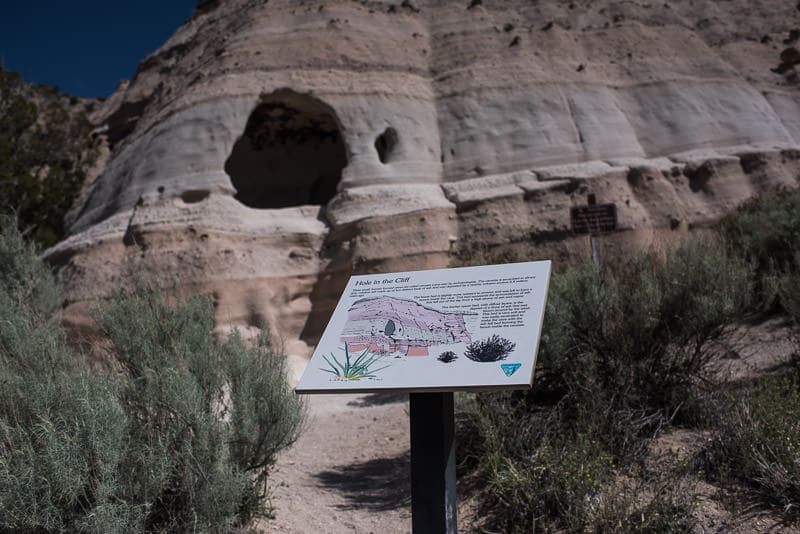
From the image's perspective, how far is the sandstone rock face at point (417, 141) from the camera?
11.7 meters

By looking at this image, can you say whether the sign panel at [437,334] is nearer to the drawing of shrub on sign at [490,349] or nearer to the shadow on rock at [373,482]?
the drawing of shrub on sign at [490,349]

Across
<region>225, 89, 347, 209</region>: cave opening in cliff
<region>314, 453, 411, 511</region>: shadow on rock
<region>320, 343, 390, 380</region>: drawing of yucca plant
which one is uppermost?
<region>320, 343, 390, 380</region>: drawing of yucca plant

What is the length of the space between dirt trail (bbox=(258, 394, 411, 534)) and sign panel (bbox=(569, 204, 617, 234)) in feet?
15.3

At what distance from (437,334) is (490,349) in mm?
342

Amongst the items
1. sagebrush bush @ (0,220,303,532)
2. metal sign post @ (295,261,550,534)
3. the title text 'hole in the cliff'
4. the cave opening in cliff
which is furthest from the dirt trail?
the cave opening in cliff

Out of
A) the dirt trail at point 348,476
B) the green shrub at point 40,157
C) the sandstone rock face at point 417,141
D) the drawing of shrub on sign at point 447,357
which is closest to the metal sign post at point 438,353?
the drawing of shrub on sign at point 447,357

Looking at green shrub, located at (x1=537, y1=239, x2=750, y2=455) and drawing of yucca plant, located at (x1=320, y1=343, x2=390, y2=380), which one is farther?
green shrub, located at (x1=537, y1=239, x2=750, y2=455)

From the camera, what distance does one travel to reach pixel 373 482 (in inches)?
228

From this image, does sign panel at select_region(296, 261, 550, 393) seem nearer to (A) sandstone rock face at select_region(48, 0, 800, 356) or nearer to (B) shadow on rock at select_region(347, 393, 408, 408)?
(B) shadow on rock at select_region(347, 393, 408, 408)

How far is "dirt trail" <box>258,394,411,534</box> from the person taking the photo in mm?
4883

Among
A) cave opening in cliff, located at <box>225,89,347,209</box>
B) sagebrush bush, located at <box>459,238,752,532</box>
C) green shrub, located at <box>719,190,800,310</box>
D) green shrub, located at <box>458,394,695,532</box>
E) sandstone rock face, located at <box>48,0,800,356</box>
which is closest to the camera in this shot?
green shrub, located at <box>458,394,695,532</box>

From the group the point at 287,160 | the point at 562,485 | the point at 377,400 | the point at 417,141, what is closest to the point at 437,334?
the point at 562,485

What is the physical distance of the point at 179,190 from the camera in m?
12.5

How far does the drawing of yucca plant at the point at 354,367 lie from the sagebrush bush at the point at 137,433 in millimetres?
1114
